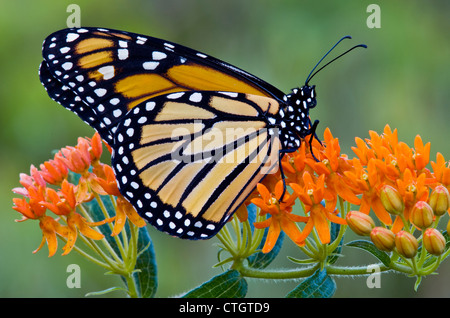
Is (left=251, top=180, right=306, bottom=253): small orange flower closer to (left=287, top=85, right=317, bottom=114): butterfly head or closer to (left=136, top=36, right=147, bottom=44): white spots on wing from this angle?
(left=287, top=85, right=317, bottom=114): butterfly head

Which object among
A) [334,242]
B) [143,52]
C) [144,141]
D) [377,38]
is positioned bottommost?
[334,242]

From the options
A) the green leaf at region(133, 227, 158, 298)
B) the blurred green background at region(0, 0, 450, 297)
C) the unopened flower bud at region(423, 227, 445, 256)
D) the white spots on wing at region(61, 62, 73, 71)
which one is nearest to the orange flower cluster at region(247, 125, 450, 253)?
the unopened flower bud at region(423, 227, 445, 256)

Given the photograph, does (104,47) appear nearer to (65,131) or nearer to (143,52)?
(143,52)

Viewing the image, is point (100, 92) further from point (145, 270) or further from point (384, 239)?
point (384, 239)

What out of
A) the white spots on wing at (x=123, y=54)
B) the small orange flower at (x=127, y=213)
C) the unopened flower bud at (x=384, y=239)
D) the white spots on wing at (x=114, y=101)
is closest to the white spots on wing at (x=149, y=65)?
the white spots on wing at (x=123, y=54)

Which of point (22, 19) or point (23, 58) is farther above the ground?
point (22, 19)
